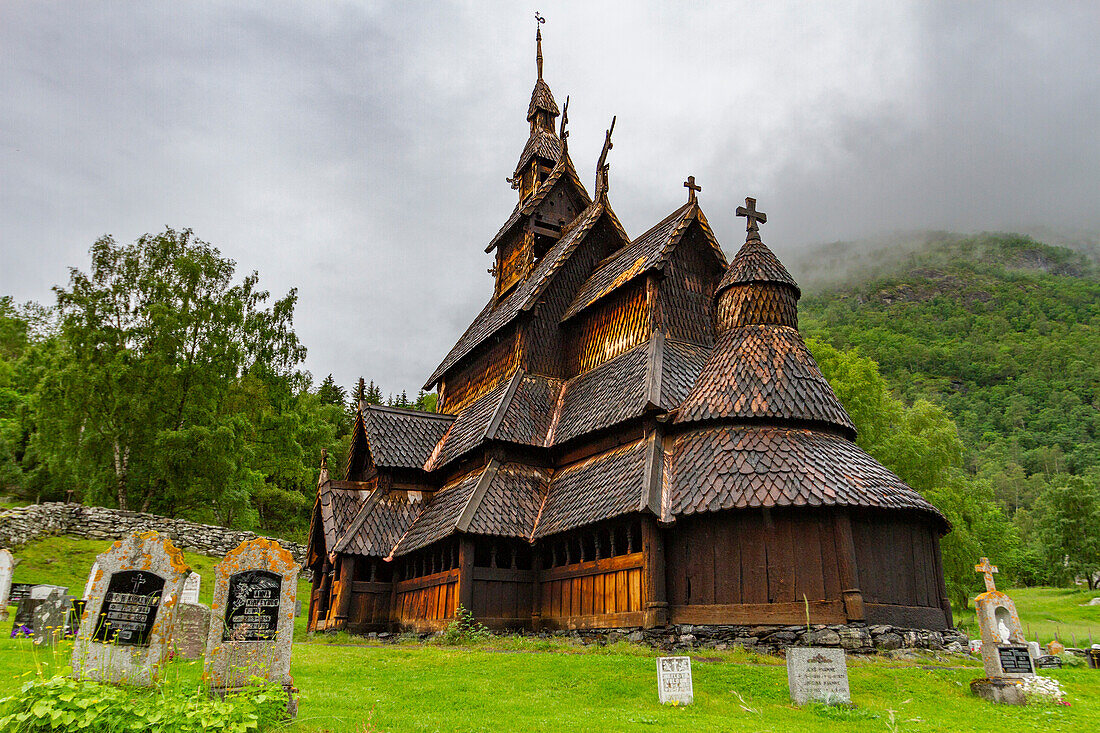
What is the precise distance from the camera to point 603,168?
2358 centimetres

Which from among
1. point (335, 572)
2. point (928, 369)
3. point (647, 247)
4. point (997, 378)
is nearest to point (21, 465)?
point (335, 572)

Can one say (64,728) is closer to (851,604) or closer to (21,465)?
(851,604)

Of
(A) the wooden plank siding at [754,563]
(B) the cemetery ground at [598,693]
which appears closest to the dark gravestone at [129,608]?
(B) the cemetery ground at [598,693]

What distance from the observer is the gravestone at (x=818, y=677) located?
9766mm

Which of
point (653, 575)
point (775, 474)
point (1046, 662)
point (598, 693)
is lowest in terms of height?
point (598, 693)

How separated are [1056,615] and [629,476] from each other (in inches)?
1455

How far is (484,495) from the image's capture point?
1827 cm

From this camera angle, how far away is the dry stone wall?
84.8 ft

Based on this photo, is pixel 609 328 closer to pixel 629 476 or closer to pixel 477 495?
pixel 629 476

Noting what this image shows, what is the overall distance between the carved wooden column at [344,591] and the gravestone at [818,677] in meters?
13.9

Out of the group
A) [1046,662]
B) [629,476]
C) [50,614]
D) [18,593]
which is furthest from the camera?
[18,593]

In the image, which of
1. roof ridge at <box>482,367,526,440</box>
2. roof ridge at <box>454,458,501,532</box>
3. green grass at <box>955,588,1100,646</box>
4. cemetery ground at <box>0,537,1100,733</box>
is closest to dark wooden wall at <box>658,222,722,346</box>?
roof ridge at <box>482,367,526,440</box>

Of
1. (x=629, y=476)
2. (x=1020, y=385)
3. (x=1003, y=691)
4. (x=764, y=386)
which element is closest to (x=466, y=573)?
(x=629, y=476)

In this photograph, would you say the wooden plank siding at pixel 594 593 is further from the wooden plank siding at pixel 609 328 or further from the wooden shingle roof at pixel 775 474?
the wooden plank siding at pixel 609 328
